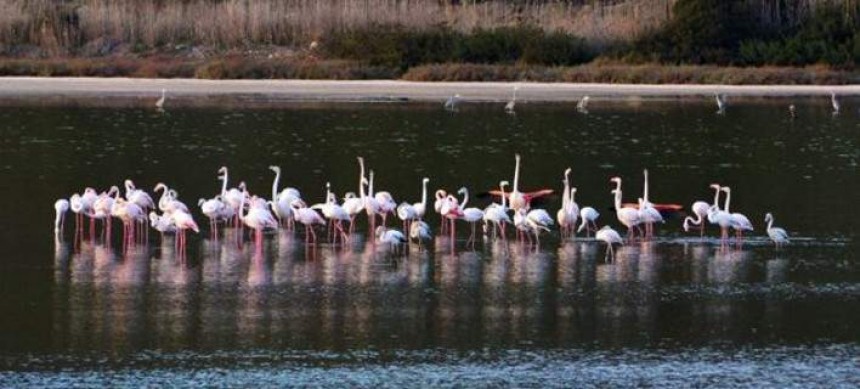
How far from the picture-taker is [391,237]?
19609 millimetres

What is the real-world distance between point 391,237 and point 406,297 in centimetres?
234

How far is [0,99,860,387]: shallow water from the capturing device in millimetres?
14594

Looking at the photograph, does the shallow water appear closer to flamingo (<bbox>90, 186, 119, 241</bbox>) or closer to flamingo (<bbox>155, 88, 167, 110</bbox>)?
flamingo (<bbox>90, 186, 119, 241</bbox>)

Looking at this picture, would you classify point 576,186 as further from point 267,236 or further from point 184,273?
point 184,273

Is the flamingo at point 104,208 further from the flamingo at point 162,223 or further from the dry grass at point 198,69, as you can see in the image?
the dry grass at point 198,69

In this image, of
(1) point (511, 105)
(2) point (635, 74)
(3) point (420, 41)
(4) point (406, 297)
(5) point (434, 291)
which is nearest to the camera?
(4) point (406, 297)

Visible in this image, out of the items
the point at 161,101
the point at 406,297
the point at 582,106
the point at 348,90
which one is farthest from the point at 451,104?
the point at 406,297

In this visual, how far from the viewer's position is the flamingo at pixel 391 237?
19625 mm

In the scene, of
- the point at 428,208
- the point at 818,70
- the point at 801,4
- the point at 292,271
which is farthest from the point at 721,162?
the point at 801,4

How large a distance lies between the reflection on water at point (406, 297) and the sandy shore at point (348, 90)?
2241 centimetres

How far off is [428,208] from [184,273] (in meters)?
6.01

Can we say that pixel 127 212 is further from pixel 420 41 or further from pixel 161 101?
pixel 420 41

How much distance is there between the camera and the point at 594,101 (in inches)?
1702

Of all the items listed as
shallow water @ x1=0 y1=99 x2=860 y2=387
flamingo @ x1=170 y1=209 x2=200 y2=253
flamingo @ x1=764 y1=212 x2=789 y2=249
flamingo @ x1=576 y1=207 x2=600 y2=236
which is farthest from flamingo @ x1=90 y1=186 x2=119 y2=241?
flamingo @ x1=764 y1=212 x2=789 y2=249
